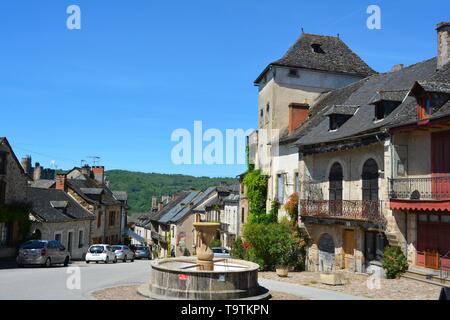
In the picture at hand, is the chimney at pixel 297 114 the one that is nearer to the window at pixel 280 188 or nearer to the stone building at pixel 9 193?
the window at pixel 280 188

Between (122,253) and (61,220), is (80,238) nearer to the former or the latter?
(61,220)

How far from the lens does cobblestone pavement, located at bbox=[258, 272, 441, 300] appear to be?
50.3 ft

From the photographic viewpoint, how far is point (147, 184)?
17300 cm

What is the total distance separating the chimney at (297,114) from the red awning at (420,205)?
41.2 ft

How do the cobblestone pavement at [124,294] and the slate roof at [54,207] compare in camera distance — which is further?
the slate roof at [54,207]

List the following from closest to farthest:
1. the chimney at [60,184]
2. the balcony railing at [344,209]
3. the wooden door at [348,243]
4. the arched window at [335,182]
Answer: the balcony railing at [344,209]
the wooden door at [348,243]
the arched window at [335,182]
the chimney at [60,184]

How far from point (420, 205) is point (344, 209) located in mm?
5058

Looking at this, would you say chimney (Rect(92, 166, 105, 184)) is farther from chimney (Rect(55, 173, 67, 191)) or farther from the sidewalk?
the sidewalk

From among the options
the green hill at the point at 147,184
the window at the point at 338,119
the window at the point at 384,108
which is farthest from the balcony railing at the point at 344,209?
the green hill at the point at 147,184

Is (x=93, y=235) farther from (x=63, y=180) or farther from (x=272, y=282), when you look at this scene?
(x=272, y=282)

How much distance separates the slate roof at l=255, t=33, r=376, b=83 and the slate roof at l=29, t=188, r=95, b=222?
18.8 m

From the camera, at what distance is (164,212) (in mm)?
71062

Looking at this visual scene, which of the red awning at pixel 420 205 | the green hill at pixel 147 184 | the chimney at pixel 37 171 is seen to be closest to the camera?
the red awning at pixel 420 205

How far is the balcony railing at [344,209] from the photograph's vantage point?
67.0 feet
